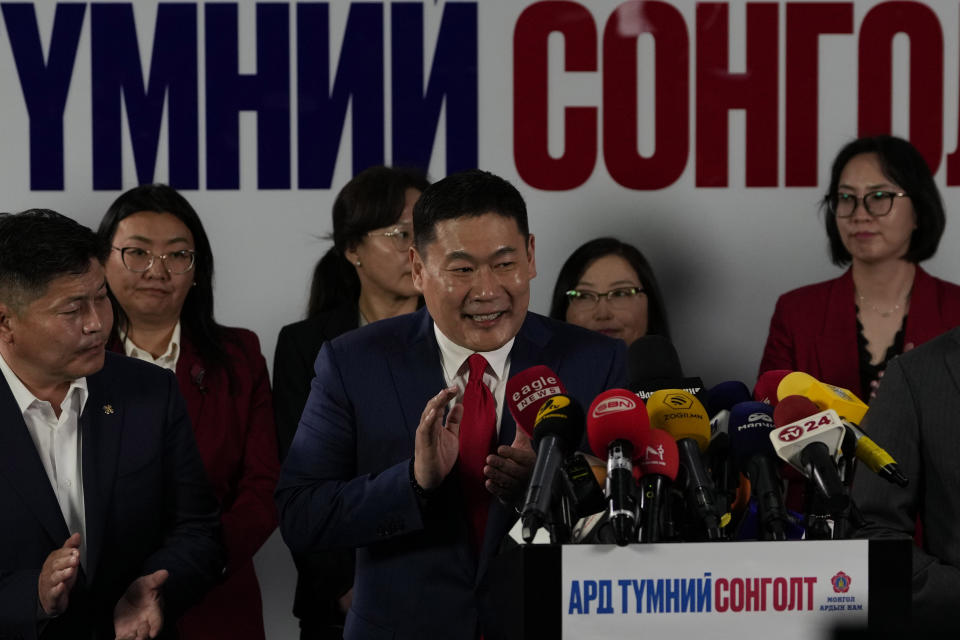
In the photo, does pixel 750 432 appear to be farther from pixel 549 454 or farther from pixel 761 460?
pixel 549 454

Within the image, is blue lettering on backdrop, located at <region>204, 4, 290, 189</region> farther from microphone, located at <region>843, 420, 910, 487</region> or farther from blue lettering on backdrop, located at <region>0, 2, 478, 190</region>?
microphone, located at <region>843, 420, 910, 487</region>

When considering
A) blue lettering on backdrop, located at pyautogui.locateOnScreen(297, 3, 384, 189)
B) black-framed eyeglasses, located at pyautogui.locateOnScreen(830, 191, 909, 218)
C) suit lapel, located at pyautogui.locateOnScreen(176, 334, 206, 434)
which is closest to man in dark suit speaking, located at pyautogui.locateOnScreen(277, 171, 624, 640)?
suit lapel, located at pyautogui.locateOnScreen(176, 334, 206, 434)

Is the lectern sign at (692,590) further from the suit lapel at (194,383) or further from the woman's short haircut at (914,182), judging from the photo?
the woman's short haircut at (914,182)

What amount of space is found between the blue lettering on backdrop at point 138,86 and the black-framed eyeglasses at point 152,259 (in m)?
1.01

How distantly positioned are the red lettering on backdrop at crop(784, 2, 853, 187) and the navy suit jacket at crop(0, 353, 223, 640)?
8.78ft

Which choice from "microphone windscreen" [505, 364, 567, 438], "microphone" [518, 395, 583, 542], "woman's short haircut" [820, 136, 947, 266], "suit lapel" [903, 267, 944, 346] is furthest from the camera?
"woman's short haircut" [820, 136, 947, 266]

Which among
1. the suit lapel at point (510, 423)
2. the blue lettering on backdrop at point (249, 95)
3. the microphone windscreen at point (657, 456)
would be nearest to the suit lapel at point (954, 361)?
the suit lapel at point (510, 423)

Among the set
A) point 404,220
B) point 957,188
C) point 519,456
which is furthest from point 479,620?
point 957,188

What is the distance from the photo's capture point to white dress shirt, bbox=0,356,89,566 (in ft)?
8.36

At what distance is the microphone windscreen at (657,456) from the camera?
171 cm

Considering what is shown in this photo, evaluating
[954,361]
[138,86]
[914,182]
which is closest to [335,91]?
[138,86]

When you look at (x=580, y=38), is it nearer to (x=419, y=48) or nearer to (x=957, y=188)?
(x=419, y=48)

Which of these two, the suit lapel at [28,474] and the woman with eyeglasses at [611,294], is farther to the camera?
the woman with eyeglasses at [611,294]

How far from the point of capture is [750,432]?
1.82 m
